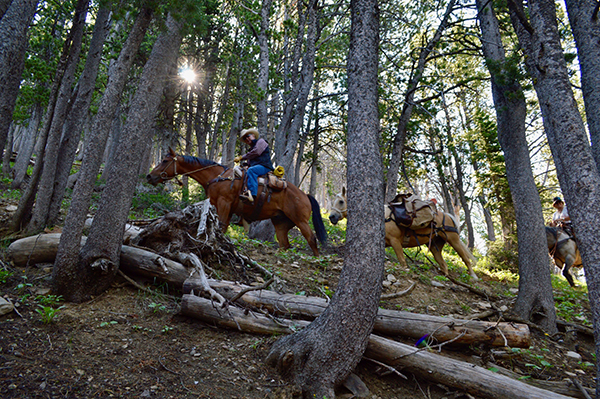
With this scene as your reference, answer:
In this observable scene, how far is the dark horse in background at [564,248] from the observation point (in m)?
11.9

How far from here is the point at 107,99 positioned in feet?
14.5

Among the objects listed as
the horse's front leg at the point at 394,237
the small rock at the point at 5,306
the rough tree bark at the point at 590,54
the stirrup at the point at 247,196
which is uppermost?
the rough tree bark at the point at 590,54

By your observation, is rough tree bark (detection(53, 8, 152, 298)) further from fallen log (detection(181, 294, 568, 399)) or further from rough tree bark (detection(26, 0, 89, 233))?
rough tree bark (detection(26, 0, 89, 233))

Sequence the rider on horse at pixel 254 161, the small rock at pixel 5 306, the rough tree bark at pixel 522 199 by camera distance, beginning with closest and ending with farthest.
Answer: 1. the small rock at pixel 5 306
2. the rough tree bark at pixel 522 199
3. the rider on horse at pixel 254 161

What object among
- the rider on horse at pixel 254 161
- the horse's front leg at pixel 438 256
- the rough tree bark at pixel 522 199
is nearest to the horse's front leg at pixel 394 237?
the horse's front leg at pixel 438 256

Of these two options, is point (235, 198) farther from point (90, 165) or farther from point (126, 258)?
point (90, 165)

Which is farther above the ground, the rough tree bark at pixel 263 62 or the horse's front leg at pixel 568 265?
the rough tree bark at pixel 263 62

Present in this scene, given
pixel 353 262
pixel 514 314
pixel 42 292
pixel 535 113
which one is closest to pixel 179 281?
pixel 42 292

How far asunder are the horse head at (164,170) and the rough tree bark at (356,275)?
22.2 ft

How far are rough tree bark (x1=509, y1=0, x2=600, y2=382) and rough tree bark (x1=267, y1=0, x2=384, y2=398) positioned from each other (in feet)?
6.57

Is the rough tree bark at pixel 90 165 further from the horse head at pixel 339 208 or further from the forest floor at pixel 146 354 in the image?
the horse head at pixel 339 208

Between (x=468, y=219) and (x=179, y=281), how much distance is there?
20.1m

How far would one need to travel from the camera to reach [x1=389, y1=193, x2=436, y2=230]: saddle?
950 cm

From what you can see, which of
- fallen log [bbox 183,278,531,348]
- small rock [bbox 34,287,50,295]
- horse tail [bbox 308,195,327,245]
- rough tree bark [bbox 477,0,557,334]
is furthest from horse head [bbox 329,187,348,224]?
small rock [bbox 34,287,50,295]
